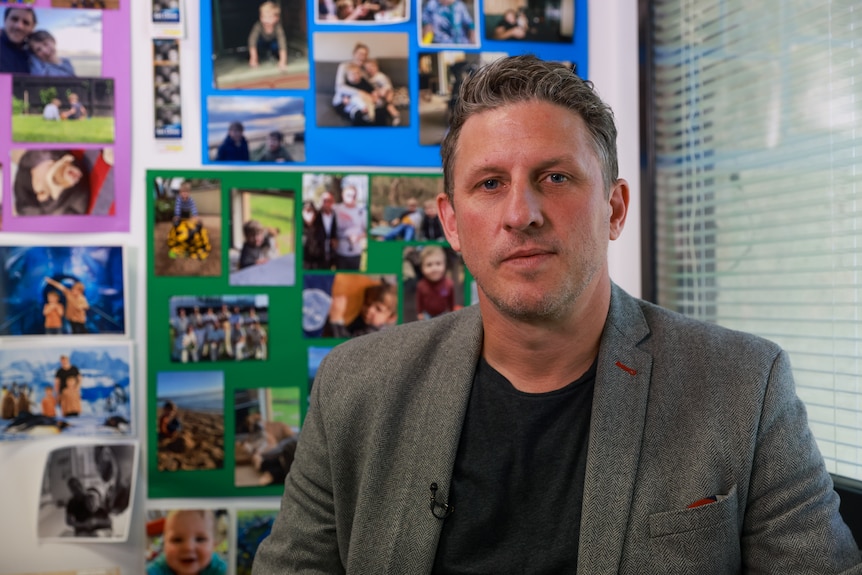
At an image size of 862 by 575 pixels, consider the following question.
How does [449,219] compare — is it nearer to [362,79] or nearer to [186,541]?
[362,79]

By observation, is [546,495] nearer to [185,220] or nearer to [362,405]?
[362,405]

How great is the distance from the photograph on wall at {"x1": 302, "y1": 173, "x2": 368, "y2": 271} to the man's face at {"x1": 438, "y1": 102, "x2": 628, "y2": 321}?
601 millimetres

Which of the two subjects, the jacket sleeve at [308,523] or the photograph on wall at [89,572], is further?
the photograph on wall at [89,572]

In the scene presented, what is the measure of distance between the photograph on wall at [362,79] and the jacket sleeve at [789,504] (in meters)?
1.06

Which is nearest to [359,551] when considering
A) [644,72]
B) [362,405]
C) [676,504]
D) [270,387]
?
[362,405]

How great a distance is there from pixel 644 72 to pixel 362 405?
43.4 inches

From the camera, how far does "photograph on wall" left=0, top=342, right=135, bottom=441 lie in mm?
1713

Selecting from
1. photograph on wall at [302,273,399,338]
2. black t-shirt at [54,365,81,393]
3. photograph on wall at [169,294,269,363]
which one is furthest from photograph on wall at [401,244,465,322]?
black t-shirt at [54,365,81,393]

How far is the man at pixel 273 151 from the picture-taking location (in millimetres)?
1796

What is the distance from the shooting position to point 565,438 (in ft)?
4.03

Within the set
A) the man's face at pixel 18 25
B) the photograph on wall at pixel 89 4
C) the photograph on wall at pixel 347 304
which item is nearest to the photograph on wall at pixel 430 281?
the photograph on wall at pixel 347 304

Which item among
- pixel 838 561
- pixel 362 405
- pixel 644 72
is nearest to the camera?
pixel 838 561

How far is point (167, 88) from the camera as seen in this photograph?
1.77 meters

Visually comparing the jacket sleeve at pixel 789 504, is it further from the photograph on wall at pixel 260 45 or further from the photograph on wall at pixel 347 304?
the photograph on wall at pixel 260 45
